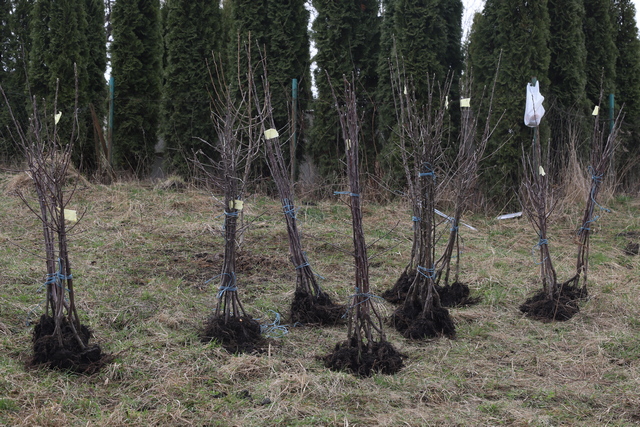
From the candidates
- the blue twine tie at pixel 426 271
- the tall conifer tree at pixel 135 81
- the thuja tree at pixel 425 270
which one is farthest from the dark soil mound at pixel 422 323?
the tall conifer tree at pixel 135 81

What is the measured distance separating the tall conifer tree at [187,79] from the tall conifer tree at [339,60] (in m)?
1.56

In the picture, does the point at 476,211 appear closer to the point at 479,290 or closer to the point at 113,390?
the point at 479,290

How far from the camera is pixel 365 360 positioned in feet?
9.86

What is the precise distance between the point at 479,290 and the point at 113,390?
291 cm

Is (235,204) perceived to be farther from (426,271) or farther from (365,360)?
(426,271)

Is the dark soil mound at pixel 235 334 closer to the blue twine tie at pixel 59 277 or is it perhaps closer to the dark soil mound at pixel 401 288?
the blue twine tie at pixel 59 277

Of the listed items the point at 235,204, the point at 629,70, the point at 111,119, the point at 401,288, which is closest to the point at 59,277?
the point at 235,204

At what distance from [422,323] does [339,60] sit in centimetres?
542

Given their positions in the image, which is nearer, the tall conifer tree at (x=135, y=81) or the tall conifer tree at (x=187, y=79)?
the tall conifer tree at (x=187, y=79)

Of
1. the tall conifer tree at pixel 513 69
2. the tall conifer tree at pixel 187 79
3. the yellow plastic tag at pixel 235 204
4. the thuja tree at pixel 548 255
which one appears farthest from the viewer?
the tall conifer tree at pixel 187 79

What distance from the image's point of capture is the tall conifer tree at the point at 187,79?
841cm

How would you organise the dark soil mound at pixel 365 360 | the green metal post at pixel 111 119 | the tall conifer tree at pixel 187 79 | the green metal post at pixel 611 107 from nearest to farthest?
the dark soil mound at pixel 365 360 → the green metal post at pixel 111 119 → the tall conifer tree at pixel 187 79 → the green metal post at pixel 611 107

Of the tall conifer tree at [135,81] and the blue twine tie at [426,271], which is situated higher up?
the tall conifer tree at [135,81]

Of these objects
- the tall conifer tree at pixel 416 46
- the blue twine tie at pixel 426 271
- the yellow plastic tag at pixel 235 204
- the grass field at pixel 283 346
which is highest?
the tall conifer tree at pixel 416 46
